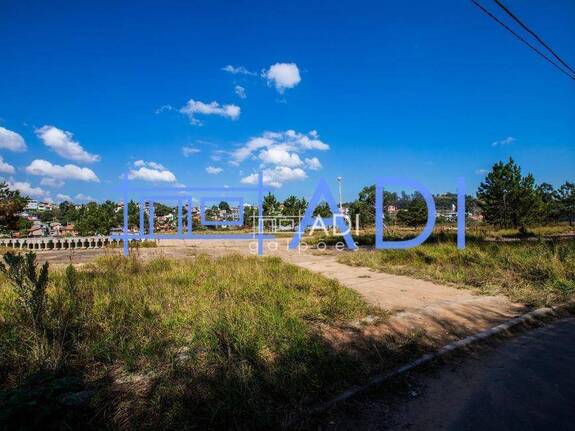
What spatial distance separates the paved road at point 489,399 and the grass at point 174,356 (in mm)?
517

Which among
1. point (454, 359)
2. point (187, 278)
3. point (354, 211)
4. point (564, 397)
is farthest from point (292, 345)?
point (354, 211)

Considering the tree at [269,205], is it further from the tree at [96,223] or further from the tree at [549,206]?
the tree at [549,206]

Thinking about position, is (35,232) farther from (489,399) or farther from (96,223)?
(489,399)

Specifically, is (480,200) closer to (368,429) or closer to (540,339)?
(540,339)

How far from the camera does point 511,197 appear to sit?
105 feet

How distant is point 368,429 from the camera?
2809 mm

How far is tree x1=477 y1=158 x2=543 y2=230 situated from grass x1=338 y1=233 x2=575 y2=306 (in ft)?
82.7

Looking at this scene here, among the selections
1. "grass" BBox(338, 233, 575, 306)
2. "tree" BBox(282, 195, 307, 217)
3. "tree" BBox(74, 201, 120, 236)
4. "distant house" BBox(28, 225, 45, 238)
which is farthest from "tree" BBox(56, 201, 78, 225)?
"grass" BBox(338, 233, 575, 306)

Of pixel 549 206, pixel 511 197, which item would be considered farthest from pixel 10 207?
pixel 549 206

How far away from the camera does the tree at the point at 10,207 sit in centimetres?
2134

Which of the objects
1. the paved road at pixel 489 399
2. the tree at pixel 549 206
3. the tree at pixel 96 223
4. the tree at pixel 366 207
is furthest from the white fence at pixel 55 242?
the tree at pixel 549 206

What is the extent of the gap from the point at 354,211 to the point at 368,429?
42970 mm

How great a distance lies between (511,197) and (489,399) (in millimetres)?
34906

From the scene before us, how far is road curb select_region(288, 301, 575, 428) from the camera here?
309 centimetres
